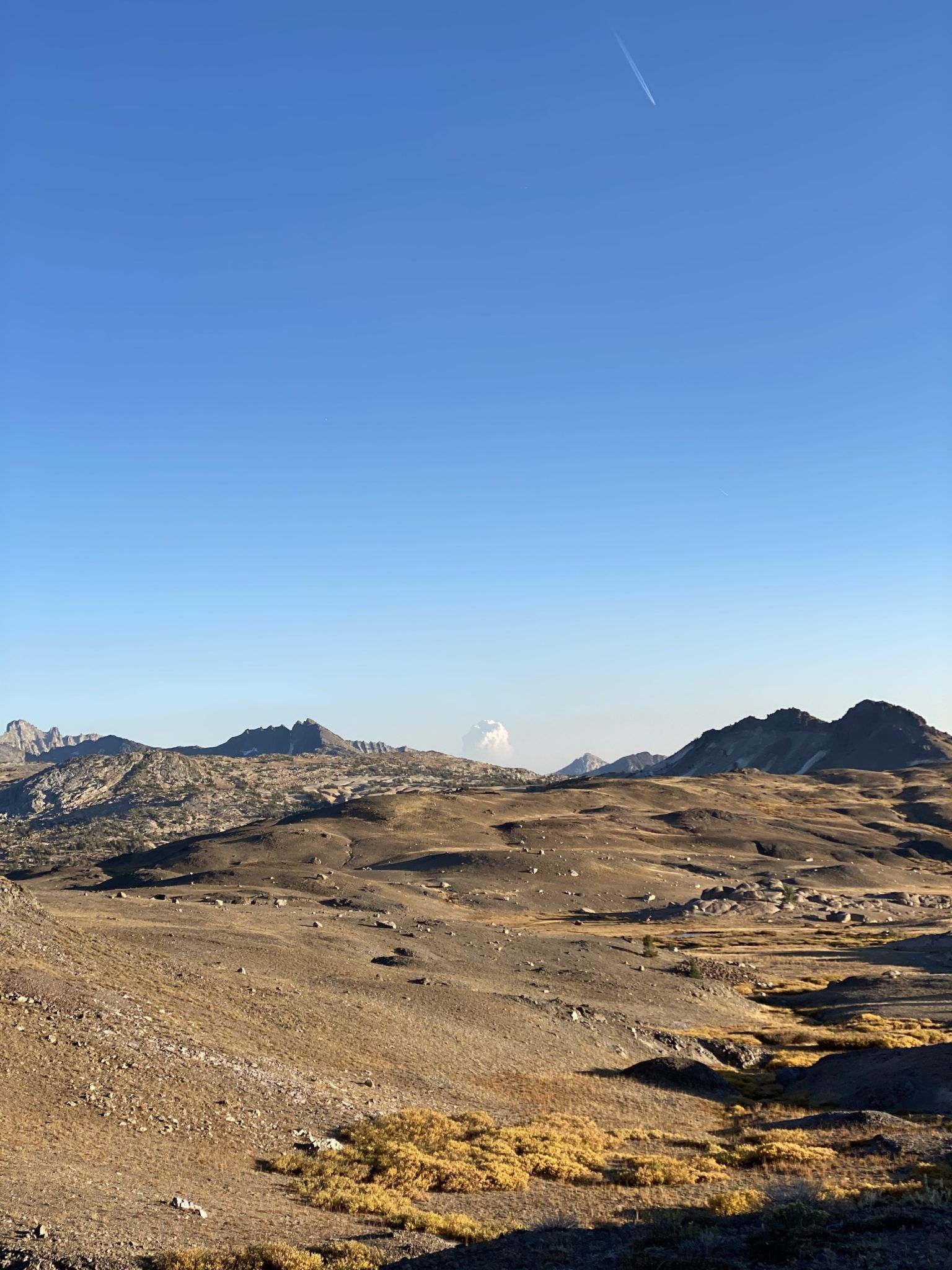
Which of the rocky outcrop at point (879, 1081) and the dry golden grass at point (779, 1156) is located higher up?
the dry golden grass at point (779, 1156)

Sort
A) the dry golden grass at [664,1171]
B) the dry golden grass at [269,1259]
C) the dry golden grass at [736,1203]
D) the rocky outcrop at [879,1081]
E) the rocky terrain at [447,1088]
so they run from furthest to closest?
1. the rocky outcrop at [879,1081]
2. the dry golden grass at [664,1171]
3. the dry golden grass at [736,1203]
4. the rocky terrain at [447,1088]
5. the dry golden grass at [269,1259]

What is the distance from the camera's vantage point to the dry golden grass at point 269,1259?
15.4m

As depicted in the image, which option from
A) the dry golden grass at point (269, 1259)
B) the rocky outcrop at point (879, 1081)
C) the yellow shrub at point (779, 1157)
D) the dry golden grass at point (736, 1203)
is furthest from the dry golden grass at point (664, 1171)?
the rocky outcrop at point (879, 1081)

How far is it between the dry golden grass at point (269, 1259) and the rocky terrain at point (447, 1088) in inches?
2.7

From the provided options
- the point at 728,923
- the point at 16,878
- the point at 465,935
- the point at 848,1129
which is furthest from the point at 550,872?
the point at 848,1129

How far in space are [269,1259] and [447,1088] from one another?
1594cm

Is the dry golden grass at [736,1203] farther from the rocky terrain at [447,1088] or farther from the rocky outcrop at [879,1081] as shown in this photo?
the rocky outcrop at [879,1081]

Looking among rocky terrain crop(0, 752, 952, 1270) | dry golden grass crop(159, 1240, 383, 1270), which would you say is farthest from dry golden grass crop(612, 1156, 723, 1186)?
dry golden grass crop(159, 1240, 383, 1270)

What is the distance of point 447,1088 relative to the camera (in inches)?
1216

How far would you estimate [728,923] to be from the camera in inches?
3511

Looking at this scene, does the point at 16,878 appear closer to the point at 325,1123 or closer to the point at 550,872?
the point at 550,872

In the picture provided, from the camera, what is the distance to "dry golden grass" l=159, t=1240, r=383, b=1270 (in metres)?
15.4

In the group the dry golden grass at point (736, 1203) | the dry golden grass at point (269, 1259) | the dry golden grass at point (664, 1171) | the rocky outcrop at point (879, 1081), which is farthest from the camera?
the rocky outcrop at point (879, 1081)

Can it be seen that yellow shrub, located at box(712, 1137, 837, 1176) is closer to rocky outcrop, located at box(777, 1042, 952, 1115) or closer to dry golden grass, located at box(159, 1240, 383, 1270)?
rocky outcrop, located at box(777, 1042, 952, 1115)
